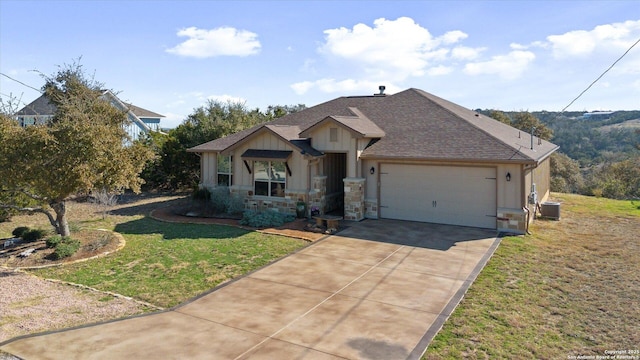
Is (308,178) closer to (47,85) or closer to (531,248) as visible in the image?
(531,248)

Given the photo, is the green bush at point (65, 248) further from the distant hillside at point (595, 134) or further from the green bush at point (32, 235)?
the distant hillside at point (595, 134)

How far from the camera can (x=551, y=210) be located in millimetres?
16578

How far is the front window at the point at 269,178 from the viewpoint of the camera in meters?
17.2

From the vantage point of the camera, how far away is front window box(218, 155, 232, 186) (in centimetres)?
1970

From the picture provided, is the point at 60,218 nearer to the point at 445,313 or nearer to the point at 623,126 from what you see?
the point at 445,313

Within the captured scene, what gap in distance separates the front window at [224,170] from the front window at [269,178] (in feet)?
8.27

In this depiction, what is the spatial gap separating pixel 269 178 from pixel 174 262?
715 cm

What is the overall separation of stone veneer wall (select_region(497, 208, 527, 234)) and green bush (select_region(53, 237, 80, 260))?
13.4 metres

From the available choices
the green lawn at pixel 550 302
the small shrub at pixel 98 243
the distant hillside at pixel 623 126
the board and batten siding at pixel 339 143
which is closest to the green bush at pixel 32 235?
the small shrub at pixel 98 243

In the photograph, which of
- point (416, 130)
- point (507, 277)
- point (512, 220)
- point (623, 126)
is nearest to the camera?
point (507, 277)

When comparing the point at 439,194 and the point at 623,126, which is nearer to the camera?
the point at 439,194

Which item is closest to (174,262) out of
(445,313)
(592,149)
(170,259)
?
(170,259)

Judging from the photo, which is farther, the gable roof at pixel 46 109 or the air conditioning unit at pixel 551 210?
the gable roof at pixel 46 109

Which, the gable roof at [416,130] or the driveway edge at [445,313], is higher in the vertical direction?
the gable roof at [416,130]
